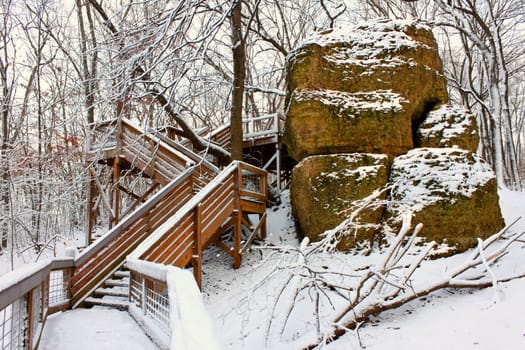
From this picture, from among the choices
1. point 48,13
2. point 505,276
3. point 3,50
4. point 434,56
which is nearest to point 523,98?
point 434,56

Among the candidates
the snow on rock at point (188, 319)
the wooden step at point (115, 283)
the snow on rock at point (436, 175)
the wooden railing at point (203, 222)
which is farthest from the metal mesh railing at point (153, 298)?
the snow on rock at point (436, 175)

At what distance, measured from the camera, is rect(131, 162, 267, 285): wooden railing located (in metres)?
5.67

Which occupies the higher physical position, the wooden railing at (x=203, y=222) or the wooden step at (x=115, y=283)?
the wooden railing at (x=203, y=222)

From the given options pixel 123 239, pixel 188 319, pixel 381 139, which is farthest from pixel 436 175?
pixel 188 319

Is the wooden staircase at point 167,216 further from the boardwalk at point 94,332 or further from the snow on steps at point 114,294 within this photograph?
the boardwalk at point 94,332

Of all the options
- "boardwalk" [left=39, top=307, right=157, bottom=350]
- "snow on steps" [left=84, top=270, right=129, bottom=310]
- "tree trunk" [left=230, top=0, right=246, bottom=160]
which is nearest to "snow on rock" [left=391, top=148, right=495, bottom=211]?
"tree trunk" [left=230, top=0, right=246, bottom=160]

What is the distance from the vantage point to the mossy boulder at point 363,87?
822 centimetres

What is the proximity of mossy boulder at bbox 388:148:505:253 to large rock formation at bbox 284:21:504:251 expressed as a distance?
0.06 feet

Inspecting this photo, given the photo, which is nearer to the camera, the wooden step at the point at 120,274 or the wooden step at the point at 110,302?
the wooden step at the point at 110,302

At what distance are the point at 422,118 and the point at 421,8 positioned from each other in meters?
12.3

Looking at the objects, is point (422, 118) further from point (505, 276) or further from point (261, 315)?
point (261, 315)

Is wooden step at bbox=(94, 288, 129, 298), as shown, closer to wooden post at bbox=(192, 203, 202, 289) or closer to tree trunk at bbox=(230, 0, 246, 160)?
wooden post at bbox=(192, 203, 202, 289)

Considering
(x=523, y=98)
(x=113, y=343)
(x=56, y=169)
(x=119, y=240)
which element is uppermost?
(x=523, y=98)

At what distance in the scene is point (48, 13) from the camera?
16.8 m
